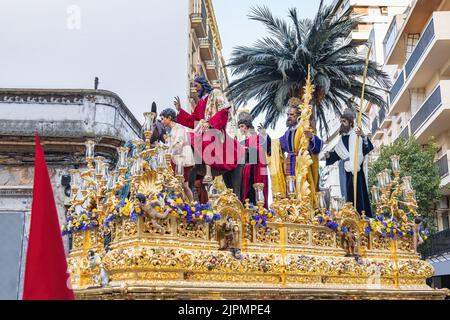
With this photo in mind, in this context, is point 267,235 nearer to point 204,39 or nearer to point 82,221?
point 82,221

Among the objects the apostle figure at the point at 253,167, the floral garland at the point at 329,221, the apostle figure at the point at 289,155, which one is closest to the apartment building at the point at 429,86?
the apostle figure at the point at 289,155

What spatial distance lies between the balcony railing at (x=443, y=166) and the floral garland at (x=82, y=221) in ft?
59.3

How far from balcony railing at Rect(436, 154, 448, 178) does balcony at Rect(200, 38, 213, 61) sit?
1149cm

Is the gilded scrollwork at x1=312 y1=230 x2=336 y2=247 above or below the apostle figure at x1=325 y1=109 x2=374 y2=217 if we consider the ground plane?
below

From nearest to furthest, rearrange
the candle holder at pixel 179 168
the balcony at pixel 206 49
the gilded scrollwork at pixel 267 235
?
the candle holder at pixel 179 168 < the gilded scrollwork at pixel 267 235 < the balcony at pixel 206 49

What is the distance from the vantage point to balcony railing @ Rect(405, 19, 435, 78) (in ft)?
75.2

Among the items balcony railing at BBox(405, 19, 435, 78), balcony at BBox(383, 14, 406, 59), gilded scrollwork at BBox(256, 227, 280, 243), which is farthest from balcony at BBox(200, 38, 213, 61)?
gilded scrollwork at BBox(256, 227, 280, 243)

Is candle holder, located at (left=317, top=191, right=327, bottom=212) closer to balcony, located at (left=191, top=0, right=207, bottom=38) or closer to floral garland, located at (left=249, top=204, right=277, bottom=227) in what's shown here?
floral garland, located at (left=249, top=204, right=277, bottom=227)

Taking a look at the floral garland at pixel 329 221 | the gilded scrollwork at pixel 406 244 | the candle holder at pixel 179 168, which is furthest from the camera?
the gilded scrollwork at pixel 406 244

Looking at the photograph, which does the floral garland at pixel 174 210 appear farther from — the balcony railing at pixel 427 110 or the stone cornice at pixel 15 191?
the balcony railing at pixel 427 110

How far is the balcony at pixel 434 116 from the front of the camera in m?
22.0
